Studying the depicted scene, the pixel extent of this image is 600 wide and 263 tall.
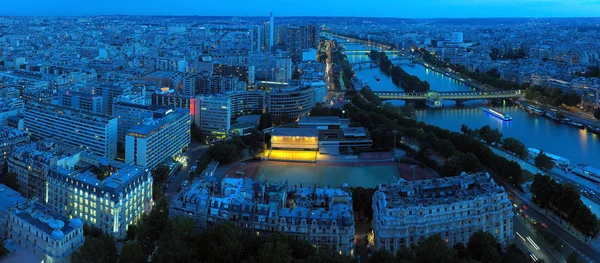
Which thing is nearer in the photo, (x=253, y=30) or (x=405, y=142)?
(x=405, y=142)

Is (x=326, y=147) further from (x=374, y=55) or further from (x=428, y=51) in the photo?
(x=428, y=51)

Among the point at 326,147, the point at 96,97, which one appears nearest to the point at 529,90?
the point at 326,147

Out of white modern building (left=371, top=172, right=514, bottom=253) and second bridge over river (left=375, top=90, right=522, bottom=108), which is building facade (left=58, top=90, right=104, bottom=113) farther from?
second bridge over river (left=375, top=90, right=522, bottom=108)

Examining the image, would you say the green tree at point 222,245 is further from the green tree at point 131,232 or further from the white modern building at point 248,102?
the white modern building at point 248,102

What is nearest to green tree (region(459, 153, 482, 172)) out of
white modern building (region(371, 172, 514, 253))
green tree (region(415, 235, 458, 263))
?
Result: white modern building (region(371, 172, 514, 253))

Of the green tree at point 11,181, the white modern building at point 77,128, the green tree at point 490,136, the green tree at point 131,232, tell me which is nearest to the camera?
the green tree at point 131,232

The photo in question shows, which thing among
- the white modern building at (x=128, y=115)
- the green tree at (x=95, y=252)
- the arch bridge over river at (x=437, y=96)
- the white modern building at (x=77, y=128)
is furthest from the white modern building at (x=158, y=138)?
the arch bridge over river at (x=437, y=96)

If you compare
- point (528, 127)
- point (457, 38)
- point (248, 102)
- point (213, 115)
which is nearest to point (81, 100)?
point (213, 115)
